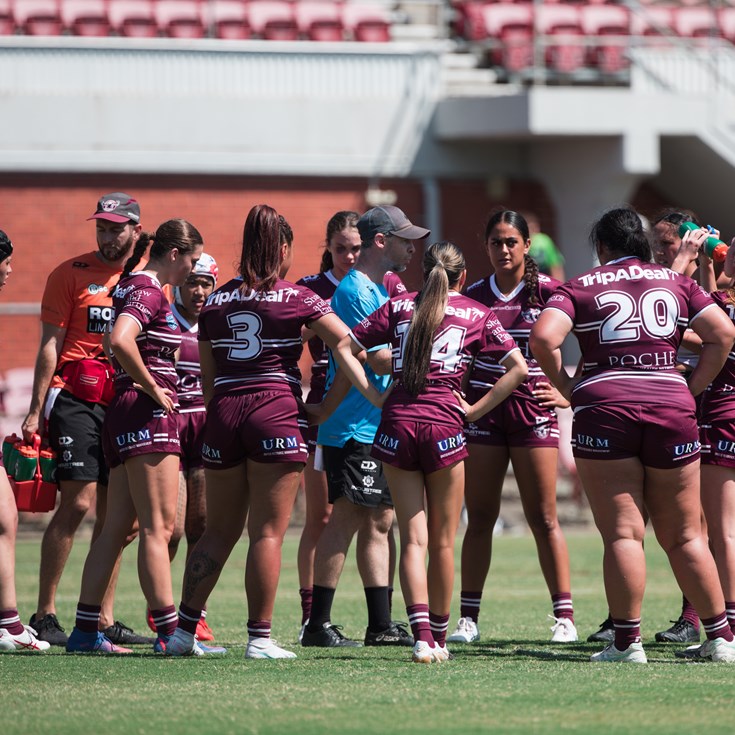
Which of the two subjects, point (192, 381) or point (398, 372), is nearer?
point (398, 372)

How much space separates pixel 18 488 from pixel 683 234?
3.87 meters

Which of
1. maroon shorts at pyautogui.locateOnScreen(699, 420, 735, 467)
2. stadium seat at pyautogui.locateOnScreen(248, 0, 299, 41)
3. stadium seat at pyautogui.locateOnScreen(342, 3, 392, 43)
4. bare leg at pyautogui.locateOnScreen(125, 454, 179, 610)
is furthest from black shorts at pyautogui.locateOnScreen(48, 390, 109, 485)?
stadium seat at pyautogui.locateOnScreen(342, 3, 392, 43)

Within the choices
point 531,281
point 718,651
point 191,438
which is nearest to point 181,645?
point 191,438

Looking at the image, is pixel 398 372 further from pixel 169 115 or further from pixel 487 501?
pixel 169 115

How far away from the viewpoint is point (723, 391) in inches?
298

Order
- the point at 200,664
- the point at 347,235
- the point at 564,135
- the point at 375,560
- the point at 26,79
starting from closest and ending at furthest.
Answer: the point at 200,664, the point at 375,560, the point at 347,235, the point at 26,79, the point at 564,135

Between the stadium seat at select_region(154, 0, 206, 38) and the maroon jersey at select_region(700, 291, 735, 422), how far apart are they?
42.0ft

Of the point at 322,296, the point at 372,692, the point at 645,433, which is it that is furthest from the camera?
the point at 322,296

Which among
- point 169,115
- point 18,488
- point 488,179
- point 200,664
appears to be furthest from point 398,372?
point 488,179

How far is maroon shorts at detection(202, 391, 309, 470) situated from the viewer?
695cm

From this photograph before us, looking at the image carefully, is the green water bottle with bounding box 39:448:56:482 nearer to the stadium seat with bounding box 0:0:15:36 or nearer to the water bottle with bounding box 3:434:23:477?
the water bottle with bounding box 3:434:23:477

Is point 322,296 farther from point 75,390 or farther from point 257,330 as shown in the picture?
point 257,330

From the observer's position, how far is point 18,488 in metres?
8.10

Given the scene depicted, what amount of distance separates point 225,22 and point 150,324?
12570 mm
